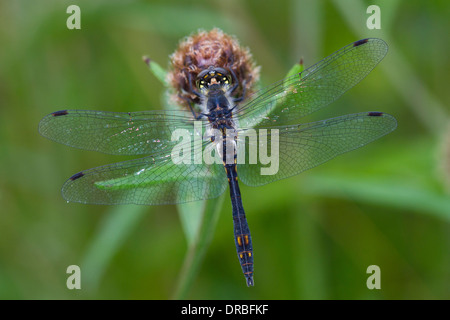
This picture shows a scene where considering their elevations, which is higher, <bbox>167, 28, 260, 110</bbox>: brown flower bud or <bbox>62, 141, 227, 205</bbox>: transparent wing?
<bbox>167, 28, 260, 110</bbox>: brown flower bud

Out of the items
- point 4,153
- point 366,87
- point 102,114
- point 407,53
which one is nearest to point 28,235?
point 4,153

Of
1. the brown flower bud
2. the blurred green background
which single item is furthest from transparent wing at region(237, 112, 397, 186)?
the blurred green background

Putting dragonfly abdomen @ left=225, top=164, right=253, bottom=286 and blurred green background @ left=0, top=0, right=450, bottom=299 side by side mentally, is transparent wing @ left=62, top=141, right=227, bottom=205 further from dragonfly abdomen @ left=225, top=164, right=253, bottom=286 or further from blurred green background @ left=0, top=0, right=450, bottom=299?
blurred green background @ left=0, top=0, right=450, bottom=299

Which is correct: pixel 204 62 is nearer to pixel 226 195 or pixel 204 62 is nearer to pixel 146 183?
pixel 146 183

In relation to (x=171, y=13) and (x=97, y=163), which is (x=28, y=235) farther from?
(x=171, y=13)

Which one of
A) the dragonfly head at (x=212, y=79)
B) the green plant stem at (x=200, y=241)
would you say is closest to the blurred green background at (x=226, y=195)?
the green plant stem at (x=200, y=241)

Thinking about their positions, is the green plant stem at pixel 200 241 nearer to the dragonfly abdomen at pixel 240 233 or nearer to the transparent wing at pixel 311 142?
the dragonfly abdomen at pixel 240 233

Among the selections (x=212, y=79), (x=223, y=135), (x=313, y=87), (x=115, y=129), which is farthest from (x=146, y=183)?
(x=313, y=87)

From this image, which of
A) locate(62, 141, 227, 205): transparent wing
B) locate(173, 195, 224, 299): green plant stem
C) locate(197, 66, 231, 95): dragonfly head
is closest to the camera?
locate(62, 141, 227, 205): transparent wing
